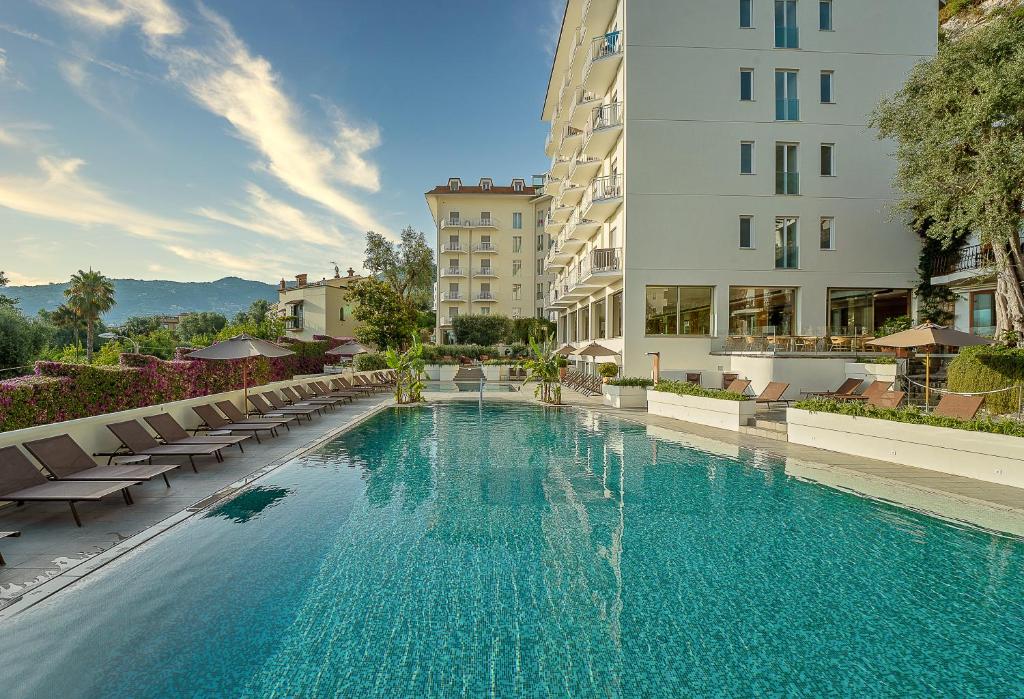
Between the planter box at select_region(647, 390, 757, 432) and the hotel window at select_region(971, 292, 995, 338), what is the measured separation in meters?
15.0

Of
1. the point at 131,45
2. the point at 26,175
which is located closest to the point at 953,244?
the point at 131,45

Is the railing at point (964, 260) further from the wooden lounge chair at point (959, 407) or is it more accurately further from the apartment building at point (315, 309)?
the apartment building at point (315, 309)

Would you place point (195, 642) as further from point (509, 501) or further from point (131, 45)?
point (131, 45)

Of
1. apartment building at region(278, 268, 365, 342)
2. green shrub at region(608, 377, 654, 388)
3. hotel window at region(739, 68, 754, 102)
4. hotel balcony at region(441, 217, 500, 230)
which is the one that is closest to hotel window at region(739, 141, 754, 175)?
hotel window at region(739, 68, 754, 102)

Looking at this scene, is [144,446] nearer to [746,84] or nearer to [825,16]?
[746,84]

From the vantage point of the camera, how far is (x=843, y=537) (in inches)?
244

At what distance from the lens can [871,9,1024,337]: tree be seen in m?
15.2

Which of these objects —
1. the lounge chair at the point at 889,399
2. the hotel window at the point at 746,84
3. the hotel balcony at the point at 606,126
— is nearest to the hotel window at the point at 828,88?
the hotel window at the point at 746,84

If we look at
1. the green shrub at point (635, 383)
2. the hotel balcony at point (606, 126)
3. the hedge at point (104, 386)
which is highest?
the hotel balcony at point (606, 126)

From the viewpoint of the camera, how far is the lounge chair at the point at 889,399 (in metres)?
12.7

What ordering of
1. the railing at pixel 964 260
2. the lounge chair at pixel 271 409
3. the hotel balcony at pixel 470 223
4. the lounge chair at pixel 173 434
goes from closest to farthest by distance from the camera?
the lounge chair at pixel 173 434
the lounge chair at pixel 271 409
the railing at pixel 964 260
the hotel balcony at pixel 470 223

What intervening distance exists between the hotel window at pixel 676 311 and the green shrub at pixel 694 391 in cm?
532

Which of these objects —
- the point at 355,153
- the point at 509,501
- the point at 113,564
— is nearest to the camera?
the point at 113,564

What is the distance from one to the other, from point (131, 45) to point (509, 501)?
711 inches
